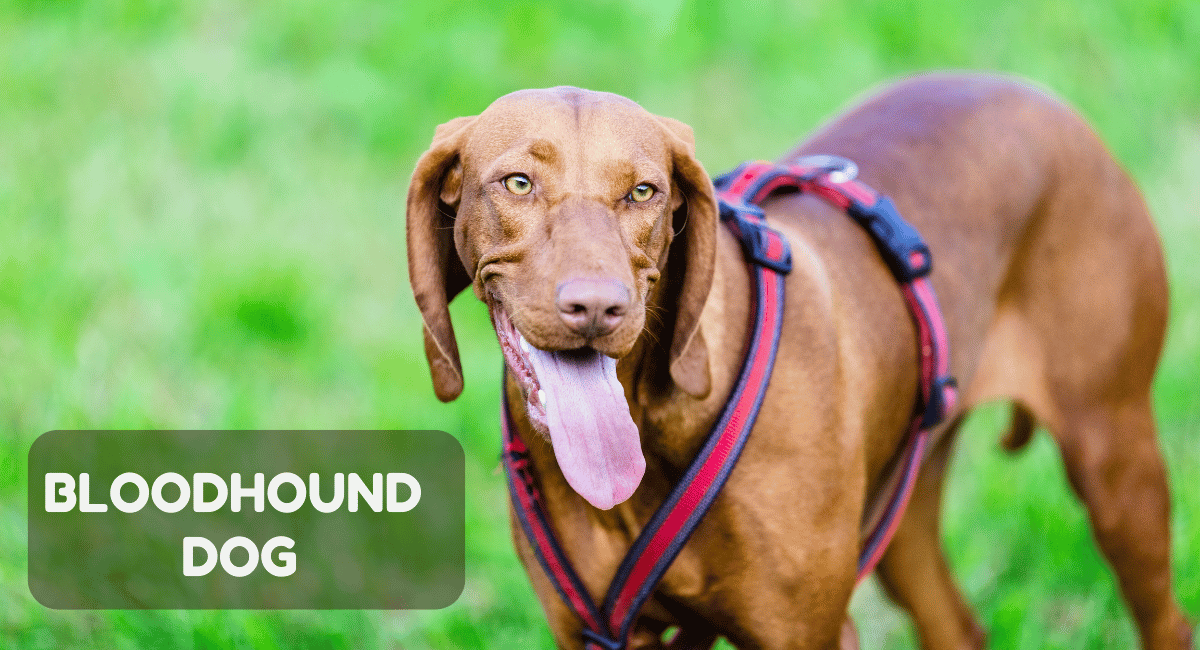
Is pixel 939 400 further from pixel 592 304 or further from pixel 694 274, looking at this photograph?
pixel 592 304

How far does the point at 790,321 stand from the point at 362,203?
3788mm

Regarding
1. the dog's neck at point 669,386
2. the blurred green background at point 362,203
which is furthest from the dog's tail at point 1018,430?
the dog's neck at point 669,386

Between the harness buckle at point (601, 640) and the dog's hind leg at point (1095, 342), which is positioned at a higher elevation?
the dog's hind leg at point (1095, 342)

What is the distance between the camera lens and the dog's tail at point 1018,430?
3637mm

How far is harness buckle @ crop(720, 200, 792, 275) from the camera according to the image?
250 centimetres

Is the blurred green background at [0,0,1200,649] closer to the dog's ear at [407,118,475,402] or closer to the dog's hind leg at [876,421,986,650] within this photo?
the dog's hind leg at [876,421,986,650]

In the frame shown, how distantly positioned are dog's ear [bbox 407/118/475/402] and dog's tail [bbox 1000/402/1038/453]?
192cm

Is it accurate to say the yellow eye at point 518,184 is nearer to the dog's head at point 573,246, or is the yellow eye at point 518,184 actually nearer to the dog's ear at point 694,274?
the dog's head at point 573,246

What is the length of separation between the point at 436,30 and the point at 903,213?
4.33 m

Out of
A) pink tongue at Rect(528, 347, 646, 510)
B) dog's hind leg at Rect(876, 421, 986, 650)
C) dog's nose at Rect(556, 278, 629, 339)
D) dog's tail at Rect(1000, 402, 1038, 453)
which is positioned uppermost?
dog's nose at Rect(556, 278, 629, 339)

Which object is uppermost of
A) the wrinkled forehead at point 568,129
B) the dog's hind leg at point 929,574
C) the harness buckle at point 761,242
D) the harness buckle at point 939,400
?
the wrinkled forehead at point 568,129

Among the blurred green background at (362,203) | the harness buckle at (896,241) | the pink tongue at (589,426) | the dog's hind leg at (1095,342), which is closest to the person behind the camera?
the pink tongue at (589,426)

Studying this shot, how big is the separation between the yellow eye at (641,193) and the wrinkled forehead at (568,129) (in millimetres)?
50

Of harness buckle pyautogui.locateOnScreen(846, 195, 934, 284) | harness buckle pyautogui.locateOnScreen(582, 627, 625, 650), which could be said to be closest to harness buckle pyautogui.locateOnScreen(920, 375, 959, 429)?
harness buckle pyautogui.locateOnScreen(846, 195, 934, 284)
